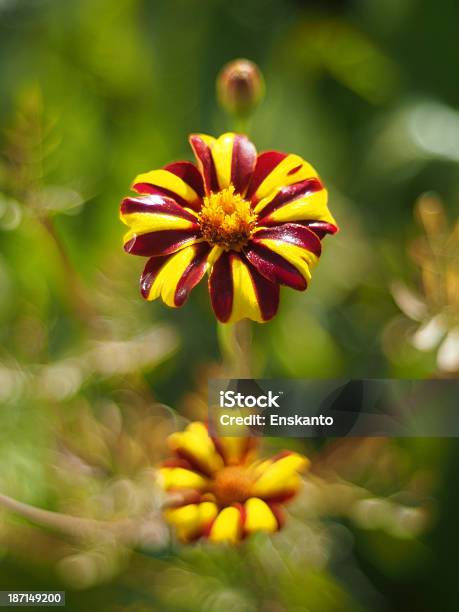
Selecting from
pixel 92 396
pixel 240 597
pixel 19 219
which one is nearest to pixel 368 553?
pixel 240 597

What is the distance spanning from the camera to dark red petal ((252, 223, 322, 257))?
0.36 metres

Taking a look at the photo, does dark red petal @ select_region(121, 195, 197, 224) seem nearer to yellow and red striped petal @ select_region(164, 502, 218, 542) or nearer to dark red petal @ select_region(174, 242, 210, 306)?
dark red petal @ select_region(174, 242, 210, 306)

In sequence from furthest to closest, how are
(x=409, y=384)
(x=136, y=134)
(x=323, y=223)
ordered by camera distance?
1. (x=136, y=134)
2. (x=409, y=384)
3. (x=323, y=223)

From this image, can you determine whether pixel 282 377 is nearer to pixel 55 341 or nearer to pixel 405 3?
pixel 55 341

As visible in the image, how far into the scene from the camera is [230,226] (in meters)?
0.36

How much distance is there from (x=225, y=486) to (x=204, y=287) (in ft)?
0.52

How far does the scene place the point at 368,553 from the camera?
49 cm

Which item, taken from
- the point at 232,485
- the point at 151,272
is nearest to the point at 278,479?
the point at 232,485

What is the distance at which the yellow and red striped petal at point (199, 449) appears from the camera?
1.36ft

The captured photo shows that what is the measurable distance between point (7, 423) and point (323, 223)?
267 millimetres

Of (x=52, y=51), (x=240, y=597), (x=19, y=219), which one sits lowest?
(x=240, y=597)

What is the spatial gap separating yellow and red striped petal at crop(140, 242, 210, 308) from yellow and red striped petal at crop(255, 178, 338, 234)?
33 mm

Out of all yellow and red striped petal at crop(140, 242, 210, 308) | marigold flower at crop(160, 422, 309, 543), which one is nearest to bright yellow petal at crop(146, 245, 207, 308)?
yellow and red striped petal at crop(140, 242, 210, 308)

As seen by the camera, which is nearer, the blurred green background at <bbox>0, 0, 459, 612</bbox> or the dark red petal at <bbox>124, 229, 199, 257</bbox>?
the dark red petal at <bbox>124, 229, 199, 257</bbox>
